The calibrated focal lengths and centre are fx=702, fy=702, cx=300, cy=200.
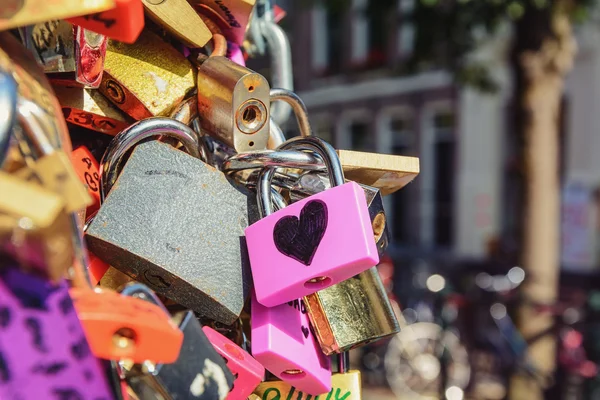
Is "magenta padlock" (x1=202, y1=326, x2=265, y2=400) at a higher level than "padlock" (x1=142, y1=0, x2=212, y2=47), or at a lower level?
lower

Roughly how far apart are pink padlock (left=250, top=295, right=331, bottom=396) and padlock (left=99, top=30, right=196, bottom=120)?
0.20m

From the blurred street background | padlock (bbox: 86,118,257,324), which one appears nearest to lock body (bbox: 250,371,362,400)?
padlock (bbox: 86,118,257,324)

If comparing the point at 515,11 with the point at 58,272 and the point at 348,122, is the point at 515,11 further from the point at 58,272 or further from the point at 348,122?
the point at 348,122

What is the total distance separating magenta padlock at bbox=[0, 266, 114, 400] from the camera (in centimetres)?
38

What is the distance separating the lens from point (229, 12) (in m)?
0.67

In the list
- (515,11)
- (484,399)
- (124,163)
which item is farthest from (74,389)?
(484,399)

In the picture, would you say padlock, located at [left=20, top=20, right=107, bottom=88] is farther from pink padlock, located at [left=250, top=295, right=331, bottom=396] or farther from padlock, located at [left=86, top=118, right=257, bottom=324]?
pink padlock, located at [left=250, top=295, right=331, bottom=396]

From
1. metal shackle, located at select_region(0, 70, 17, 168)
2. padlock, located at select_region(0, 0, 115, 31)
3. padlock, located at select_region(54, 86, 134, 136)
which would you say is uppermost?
padlock, located at select_region(0, 0, 115, 31)

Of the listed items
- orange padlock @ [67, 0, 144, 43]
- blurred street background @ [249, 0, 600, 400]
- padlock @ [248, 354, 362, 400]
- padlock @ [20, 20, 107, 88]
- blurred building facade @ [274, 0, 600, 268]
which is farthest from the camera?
blurred building facade @ [274, 0, 600, 268]

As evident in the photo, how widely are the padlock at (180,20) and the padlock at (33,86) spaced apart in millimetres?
159

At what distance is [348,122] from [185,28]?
41.9 ft

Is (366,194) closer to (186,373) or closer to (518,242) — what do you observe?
(186,373)

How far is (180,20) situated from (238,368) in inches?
12.0

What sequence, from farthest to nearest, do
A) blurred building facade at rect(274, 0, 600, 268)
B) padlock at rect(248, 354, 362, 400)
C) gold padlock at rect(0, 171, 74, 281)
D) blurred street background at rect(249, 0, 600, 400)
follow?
1. blurred building facade at rect(274, 0, 600, 268)
2. blurred street background at rect(249, 0, 600, 400)
3. padlock at rect(248, 354, 362, 400)
4. gold padlock at rect(0, 171, 74, 281)
